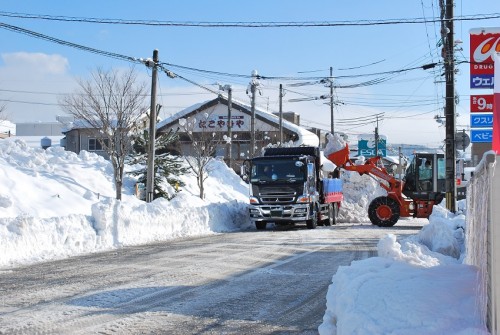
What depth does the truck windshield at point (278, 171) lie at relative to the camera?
23.0 meters

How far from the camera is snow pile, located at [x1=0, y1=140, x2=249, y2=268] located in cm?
1430

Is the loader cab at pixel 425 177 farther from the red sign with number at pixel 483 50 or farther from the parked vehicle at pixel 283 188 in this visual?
the parked vehicle at pixel 283 188

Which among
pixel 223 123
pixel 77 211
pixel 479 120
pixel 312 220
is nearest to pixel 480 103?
pixel 479 120

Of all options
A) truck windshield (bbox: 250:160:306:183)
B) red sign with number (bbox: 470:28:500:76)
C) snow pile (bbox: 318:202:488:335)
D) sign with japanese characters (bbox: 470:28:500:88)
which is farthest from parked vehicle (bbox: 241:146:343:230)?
snow pile (bbox: 318:202:488:335)

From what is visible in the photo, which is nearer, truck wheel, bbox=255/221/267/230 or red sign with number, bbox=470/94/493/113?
truck wheel, bbox=255/221/267/230

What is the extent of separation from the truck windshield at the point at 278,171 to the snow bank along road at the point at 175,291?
754 centimetres

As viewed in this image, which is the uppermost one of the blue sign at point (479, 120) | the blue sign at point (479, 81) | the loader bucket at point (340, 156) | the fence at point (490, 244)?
the blue sign at point (479, 81)

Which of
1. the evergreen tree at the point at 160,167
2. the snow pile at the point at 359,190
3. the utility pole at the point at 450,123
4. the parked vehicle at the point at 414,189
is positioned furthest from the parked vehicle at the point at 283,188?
the snow pile at the point at 359,190

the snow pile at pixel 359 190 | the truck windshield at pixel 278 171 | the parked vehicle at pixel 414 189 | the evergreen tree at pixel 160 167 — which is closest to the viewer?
the truck windshield at pixel 278 171

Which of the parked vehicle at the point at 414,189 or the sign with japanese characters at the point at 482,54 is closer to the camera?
the sign with japanese characters at the point at 482,54

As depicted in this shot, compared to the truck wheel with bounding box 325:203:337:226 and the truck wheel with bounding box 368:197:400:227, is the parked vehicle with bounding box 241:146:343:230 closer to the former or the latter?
the truck wheel with bounding box 325:203:337:226

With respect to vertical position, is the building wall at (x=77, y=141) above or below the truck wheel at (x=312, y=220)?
above

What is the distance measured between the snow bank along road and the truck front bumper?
725cm

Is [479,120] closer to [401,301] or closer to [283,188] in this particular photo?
[283,188]
